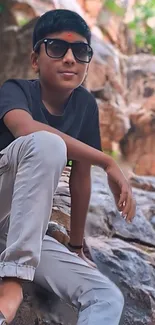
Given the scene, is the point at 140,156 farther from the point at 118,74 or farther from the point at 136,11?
the point at 136,11

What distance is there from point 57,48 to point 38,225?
0.80 metres

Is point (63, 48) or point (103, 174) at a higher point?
point (63, 48)

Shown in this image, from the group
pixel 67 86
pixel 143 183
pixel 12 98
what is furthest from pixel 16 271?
pixel 143 183

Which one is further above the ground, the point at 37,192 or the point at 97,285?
the point at 37,192

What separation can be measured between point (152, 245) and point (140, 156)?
7699 millimetres

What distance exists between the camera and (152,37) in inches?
467

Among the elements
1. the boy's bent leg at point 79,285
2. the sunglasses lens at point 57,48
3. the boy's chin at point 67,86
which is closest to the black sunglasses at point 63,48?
the sunglasses lens at point 57,48

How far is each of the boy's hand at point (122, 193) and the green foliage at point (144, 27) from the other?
34.5ft

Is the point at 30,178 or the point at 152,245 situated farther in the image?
the point at 152,245

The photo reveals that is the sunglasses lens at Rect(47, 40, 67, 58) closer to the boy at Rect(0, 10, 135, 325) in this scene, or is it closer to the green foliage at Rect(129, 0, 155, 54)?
the boy at Rect(0, 10, 135, 325)

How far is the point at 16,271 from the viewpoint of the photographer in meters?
1.55

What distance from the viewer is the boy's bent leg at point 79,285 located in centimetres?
177

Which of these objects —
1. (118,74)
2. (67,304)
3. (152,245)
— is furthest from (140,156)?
(67,304)

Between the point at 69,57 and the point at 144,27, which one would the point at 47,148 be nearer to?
the point at 69,57
